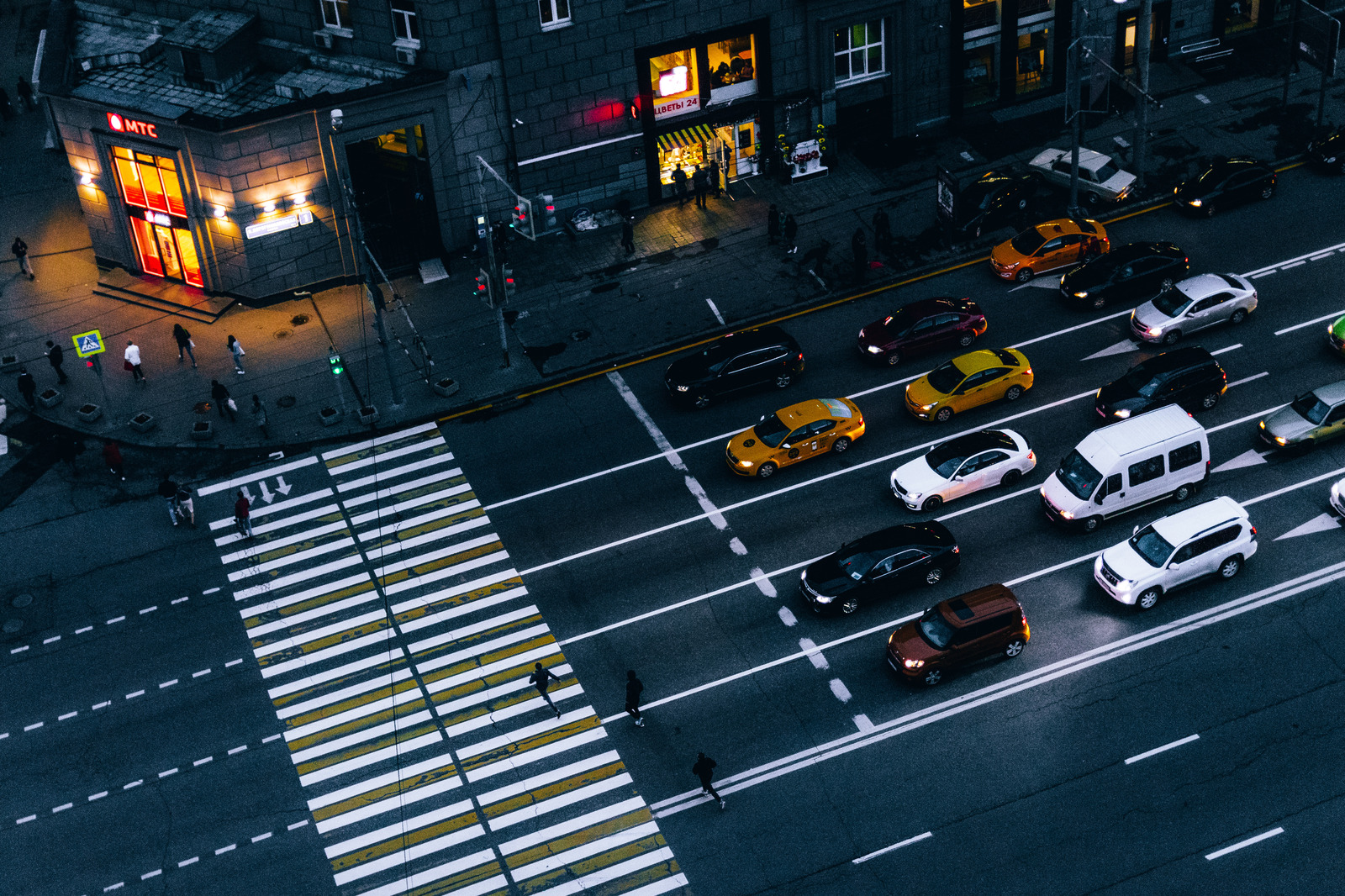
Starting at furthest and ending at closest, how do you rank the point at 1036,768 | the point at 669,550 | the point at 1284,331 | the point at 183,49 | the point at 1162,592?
the point at 183,49 < the point at 1284,331 < the point at 669,550 < the point at 1162,592 < the point at 1036,768

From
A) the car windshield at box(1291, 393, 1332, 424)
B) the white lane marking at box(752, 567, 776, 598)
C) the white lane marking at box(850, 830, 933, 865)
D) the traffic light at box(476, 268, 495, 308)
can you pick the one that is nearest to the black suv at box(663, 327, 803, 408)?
the traffic light at box(476, 268, 495, 308)

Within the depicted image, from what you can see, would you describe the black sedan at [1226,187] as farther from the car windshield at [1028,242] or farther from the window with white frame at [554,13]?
the window with white frame at [554,13]

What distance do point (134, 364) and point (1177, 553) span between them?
36.5 metres

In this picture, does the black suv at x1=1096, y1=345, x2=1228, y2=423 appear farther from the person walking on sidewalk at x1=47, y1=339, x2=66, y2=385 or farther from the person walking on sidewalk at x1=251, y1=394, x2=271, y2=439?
the person walking on sidewalk at x1=47, y1=339, x2=66, y2=385

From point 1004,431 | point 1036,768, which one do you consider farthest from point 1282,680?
point 1004,431

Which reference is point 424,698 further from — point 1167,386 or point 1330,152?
point 1330,152

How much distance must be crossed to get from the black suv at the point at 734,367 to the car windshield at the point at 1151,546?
553 inches

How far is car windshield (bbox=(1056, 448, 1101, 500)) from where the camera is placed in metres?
47.4

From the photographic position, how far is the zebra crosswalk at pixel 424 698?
40.3 metres

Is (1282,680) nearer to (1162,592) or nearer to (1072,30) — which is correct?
(1162,592)

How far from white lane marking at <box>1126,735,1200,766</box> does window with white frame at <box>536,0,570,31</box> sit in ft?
114

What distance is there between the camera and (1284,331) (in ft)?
182

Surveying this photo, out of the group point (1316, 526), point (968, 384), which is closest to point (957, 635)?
point (968, 384)

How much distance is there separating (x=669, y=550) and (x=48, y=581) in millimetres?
19439
